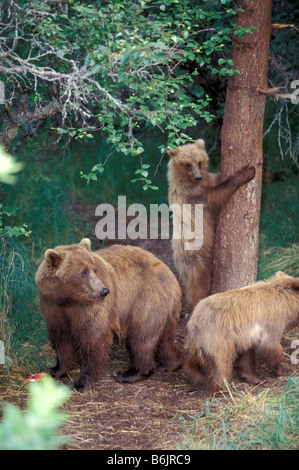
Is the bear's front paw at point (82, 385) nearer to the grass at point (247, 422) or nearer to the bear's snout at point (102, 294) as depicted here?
the bear's snout at point (102, 294)

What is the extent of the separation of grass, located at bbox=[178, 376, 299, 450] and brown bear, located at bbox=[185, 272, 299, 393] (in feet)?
0.74

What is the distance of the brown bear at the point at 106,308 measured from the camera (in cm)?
461

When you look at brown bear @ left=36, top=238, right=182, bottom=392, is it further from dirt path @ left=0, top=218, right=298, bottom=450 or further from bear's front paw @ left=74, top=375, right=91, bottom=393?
dirt path @ left=0, top=218, right=298, bottom=450

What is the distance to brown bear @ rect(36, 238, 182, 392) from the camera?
4613 mm

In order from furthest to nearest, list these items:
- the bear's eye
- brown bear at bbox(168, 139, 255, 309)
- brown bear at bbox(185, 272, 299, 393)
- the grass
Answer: brown bear at bbox(168, 139, 255, 309)
the bear's eye
brown bear at bbox(185, 272, 299, 393)
the grass

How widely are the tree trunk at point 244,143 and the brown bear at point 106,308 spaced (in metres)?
0.83

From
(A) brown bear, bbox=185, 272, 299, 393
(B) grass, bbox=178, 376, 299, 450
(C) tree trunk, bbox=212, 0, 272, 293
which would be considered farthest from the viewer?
(C) tree trunk, bbox=212, 0, 272, 293

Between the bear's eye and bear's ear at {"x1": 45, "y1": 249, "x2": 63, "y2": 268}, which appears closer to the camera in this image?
bear's ear at {"x1": 45, "y1": 249, "x2": 63, "y2": 268}

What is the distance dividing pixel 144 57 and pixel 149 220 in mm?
5559

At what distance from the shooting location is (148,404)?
459 cm

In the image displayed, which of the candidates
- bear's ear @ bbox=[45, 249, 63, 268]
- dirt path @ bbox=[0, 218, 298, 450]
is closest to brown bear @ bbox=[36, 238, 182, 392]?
bear's ear @ bbox=[45, 249, 63, 268]

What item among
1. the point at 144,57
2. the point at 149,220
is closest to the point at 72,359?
the point at 144,57

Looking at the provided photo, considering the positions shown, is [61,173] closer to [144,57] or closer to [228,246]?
[228,246]

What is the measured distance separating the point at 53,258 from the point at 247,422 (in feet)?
6.35
